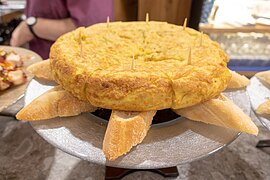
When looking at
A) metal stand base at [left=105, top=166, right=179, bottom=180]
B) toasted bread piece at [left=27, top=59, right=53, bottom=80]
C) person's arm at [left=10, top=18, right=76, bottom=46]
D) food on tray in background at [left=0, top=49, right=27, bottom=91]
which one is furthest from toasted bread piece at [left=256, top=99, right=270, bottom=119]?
person's arm at [left=10, top=18, right=76, bottom=46]

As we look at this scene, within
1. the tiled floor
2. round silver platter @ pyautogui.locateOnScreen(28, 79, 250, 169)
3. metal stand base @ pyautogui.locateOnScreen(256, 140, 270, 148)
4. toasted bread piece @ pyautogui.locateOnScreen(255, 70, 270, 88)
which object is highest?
toasted bread piece @ pyautogui.locateOnScreen(255, 70, 270, 88)

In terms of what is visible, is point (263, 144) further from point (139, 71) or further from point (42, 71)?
point (42, 71)

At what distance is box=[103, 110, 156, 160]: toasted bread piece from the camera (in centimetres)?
57

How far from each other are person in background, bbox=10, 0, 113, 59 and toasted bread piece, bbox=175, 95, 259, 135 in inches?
32.5

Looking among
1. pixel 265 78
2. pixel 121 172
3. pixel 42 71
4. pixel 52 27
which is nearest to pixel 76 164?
pixel 121 172

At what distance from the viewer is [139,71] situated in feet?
2.23

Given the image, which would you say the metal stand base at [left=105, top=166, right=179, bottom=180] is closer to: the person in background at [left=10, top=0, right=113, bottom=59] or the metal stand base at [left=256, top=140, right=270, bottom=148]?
the metal stand base at [left=256, top=140, right=270, bottom=148]

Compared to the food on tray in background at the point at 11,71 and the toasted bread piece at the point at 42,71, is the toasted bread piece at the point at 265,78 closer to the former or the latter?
the toasted bread piece at the point at 42,71

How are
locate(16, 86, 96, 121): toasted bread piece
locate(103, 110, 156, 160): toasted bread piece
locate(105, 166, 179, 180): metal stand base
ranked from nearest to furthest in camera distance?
1. locate(103, 110, 156, 160): toasted bread piece
2. locate(16, 86, 96, 121): toasted bread piece
3. locate(105, 166, 179, 180): metal stand base

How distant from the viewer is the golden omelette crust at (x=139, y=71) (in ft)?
2.11

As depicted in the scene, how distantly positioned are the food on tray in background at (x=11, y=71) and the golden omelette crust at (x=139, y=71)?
0.22 m

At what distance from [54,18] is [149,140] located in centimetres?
105

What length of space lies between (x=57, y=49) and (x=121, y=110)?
0.29 meters

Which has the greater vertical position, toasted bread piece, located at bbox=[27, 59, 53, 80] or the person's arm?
toasted bread piece, located at bbox=[27, 59, 53, 80]
